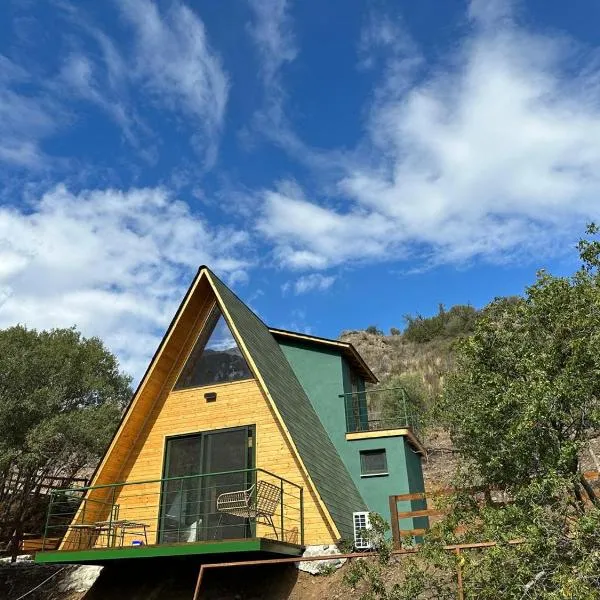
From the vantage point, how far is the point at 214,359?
14117 millimetres

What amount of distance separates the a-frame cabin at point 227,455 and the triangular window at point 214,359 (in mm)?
28

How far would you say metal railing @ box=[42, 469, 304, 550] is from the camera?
11.5 m

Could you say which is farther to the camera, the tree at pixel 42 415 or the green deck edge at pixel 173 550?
the tree at pixel 42 415

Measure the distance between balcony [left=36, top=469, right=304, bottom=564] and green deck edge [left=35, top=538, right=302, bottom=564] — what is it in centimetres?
2

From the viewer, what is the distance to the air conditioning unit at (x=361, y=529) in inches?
453

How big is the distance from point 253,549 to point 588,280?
693 centimetres

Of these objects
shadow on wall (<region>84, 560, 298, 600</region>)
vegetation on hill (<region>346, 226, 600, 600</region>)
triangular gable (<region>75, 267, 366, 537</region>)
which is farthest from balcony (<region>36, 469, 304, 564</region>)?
vegetation on hill (<region>346, 226, 600, 600</region>)

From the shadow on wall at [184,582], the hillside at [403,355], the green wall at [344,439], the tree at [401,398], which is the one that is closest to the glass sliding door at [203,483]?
the shadow on wall at [184,582]

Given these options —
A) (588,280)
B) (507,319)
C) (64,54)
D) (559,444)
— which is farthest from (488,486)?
(64,54)

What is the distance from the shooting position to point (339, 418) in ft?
51.4

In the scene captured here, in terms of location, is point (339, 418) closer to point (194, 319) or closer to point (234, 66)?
point (194, 319)

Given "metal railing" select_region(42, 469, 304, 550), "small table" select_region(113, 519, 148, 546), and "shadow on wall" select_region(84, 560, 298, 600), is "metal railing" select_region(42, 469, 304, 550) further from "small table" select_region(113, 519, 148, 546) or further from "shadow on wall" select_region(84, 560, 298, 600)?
"shadow on wall" select_region(84, 560, 298, 600)

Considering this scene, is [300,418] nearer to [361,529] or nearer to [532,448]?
[361,529]

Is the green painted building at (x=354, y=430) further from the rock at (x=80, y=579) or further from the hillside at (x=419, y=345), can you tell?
the hillside at (x=419, y=345)
